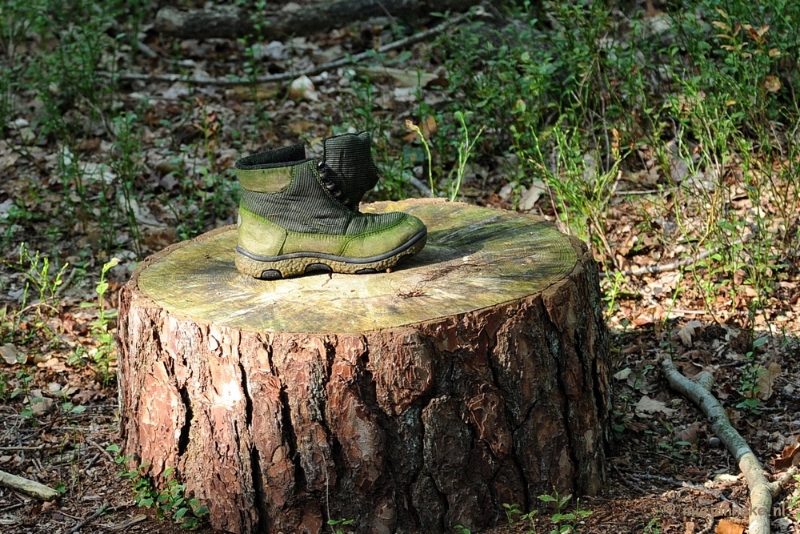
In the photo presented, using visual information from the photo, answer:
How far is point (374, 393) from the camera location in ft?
9.19

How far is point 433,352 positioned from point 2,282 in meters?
3.16

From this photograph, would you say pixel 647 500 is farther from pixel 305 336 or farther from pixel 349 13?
pixel 349 13

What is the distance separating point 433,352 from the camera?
2789 millimetres

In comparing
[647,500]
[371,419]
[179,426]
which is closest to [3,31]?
[179,426]

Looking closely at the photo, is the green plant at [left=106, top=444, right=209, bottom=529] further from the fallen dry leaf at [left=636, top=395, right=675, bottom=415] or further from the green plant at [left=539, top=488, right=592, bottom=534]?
the fallen dry leaf at [left=636, top=395, right=675, bottom=415]

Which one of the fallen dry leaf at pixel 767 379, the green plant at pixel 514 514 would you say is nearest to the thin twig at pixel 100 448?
the green plant at pixel 514 514

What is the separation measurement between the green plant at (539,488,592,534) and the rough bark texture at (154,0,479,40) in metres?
4.99

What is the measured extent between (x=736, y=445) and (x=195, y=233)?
3.27 m

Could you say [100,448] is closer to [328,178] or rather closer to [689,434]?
[328,178]

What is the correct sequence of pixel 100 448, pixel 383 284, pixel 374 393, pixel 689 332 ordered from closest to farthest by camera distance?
pixel 374 393 < pixel 383 284 < pixel 100 448 < pixel 689 332

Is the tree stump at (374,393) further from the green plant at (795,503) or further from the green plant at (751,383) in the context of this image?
the green plant at (751,383)

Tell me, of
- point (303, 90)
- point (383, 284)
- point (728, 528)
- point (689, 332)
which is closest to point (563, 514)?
point (728, 528)

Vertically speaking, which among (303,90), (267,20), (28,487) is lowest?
(28,487)

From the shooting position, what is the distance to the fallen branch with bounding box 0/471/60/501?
3352mm
